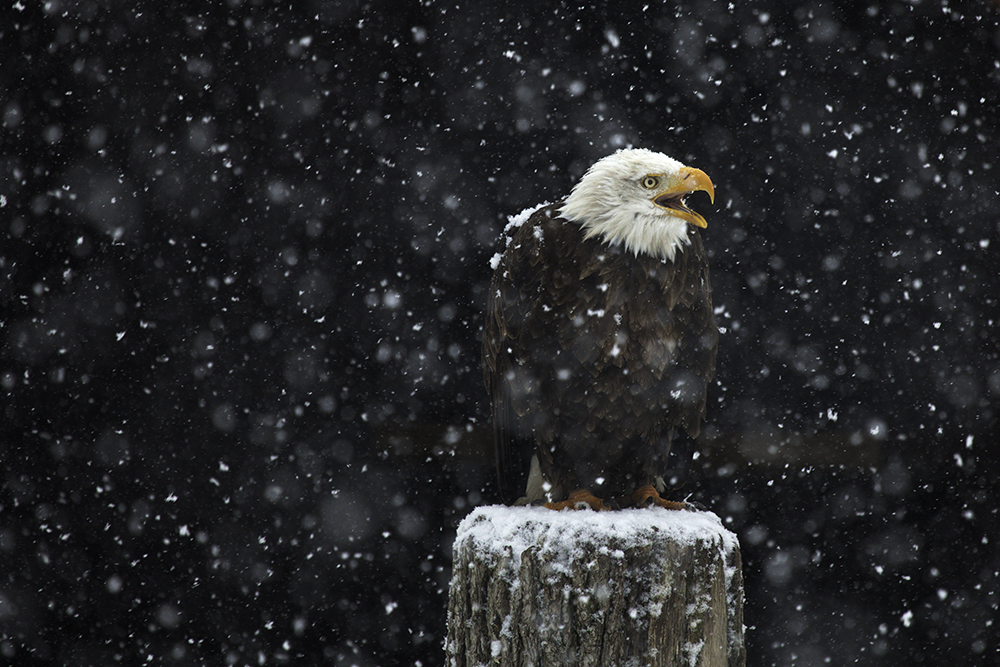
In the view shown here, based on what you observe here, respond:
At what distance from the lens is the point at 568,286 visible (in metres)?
1.74

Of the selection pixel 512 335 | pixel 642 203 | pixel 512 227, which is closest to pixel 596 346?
pixel 512 335

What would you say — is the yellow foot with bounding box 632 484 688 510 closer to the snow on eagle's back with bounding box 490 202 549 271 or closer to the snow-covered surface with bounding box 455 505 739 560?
the snow-covered surface with bounding box 455 505 739 560

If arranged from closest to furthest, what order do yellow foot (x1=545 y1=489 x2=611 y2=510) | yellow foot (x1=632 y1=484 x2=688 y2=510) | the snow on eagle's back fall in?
yellow foot (x1=545 y1=489 x2=611 y2=510) → yellow foot (x1=632 y1=484 x2=688 y2=510) → the snow on eagle's back

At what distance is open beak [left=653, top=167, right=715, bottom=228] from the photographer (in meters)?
1.71

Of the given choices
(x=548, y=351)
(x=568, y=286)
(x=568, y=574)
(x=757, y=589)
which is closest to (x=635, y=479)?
(x=548, y=351)

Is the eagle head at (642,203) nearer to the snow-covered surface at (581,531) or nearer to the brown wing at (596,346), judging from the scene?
the brown wing at (596,346)

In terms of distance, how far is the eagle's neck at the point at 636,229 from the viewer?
1.73m

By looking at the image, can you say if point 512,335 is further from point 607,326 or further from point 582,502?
point 582,502

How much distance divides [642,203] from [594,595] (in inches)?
37.0

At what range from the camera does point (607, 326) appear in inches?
67.2

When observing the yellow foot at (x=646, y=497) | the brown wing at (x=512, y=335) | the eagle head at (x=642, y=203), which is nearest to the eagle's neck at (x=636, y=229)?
the eagle head at (x=642, y=203)

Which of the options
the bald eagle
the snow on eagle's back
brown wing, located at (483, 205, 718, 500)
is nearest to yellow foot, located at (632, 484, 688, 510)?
the bald eagle

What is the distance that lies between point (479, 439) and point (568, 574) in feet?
4.56

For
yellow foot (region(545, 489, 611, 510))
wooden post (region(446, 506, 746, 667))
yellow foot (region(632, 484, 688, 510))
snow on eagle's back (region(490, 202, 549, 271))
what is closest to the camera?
wooden post (region(446, 506, 746, 667))
